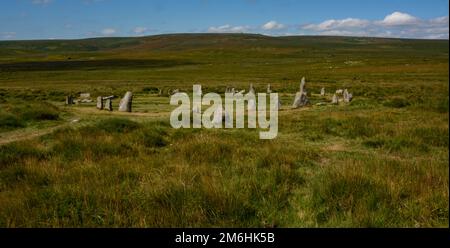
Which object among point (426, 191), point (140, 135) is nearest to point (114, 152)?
point (140, 135)

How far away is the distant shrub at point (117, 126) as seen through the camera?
15.1 metres

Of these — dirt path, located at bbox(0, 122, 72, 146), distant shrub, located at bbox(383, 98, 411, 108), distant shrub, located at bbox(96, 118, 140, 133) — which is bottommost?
dirt path, located at bbox(0, 122, 72, 146)

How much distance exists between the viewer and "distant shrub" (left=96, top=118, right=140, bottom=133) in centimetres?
1505

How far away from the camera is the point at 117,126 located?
15516 mm

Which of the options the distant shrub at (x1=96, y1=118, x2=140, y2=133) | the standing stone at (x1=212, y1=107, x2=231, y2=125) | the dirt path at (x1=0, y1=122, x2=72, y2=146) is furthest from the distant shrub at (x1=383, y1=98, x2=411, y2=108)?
the dirt path at (x1=0, y1=122, x2=72, y2=146)

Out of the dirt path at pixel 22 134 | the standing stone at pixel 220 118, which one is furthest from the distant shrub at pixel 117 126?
the standing stone at pixel 220 118

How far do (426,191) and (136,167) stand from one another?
4849mm

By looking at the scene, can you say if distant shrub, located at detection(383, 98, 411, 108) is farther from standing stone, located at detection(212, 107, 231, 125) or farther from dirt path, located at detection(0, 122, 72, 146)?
dirt path, located at detection(0, 122, 72, 146)

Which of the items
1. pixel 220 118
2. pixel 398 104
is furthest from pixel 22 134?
pixel 398 104

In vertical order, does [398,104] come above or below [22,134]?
above

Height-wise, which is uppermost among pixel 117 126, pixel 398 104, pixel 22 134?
pixel 117 126

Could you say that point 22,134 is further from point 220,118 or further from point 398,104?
point 398,104
